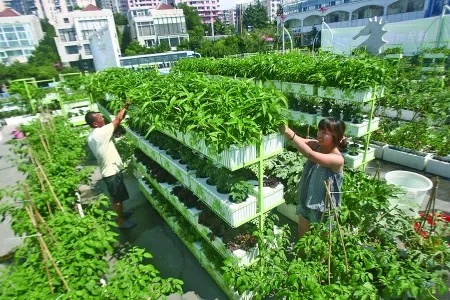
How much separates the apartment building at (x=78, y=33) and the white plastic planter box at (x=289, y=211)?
54.5m

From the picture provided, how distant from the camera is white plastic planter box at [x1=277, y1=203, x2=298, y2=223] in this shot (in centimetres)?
485

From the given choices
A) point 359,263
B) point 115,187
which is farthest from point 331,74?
point 115,187

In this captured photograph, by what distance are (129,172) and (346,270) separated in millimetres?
5928

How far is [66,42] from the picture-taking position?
164 feet

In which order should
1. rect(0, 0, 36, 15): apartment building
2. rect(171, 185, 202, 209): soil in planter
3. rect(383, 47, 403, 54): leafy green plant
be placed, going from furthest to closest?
rect(0, 0, 36, 15): apartment building
rect(383, 47, 403, 54): leafy green plant
rect(171, 185, 202, 209): soil in planter

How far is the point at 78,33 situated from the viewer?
49.2m

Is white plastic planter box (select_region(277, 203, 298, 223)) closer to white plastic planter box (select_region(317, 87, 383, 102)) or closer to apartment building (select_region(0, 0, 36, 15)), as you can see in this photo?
white plastic planter box (select_region(317, 87, 383, 102))

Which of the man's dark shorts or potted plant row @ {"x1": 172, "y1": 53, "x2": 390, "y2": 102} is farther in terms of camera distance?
the man's dark shorts

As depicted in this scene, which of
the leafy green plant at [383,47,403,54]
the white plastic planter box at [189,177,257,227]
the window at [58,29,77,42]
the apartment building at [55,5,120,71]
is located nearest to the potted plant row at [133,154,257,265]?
the white plastic planter box at [189,177,257,227]

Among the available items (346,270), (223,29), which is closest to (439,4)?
(346,270)

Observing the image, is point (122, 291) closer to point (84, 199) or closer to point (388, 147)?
point (84, 199)

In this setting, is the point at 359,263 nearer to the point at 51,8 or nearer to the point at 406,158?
the point at 406,158

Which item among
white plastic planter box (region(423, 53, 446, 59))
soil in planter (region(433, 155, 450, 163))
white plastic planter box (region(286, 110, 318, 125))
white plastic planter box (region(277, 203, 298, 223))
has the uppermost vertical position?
white plastic planter box (region(423, 53, 446, 59))

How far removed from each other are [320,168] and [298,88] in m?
3.47
